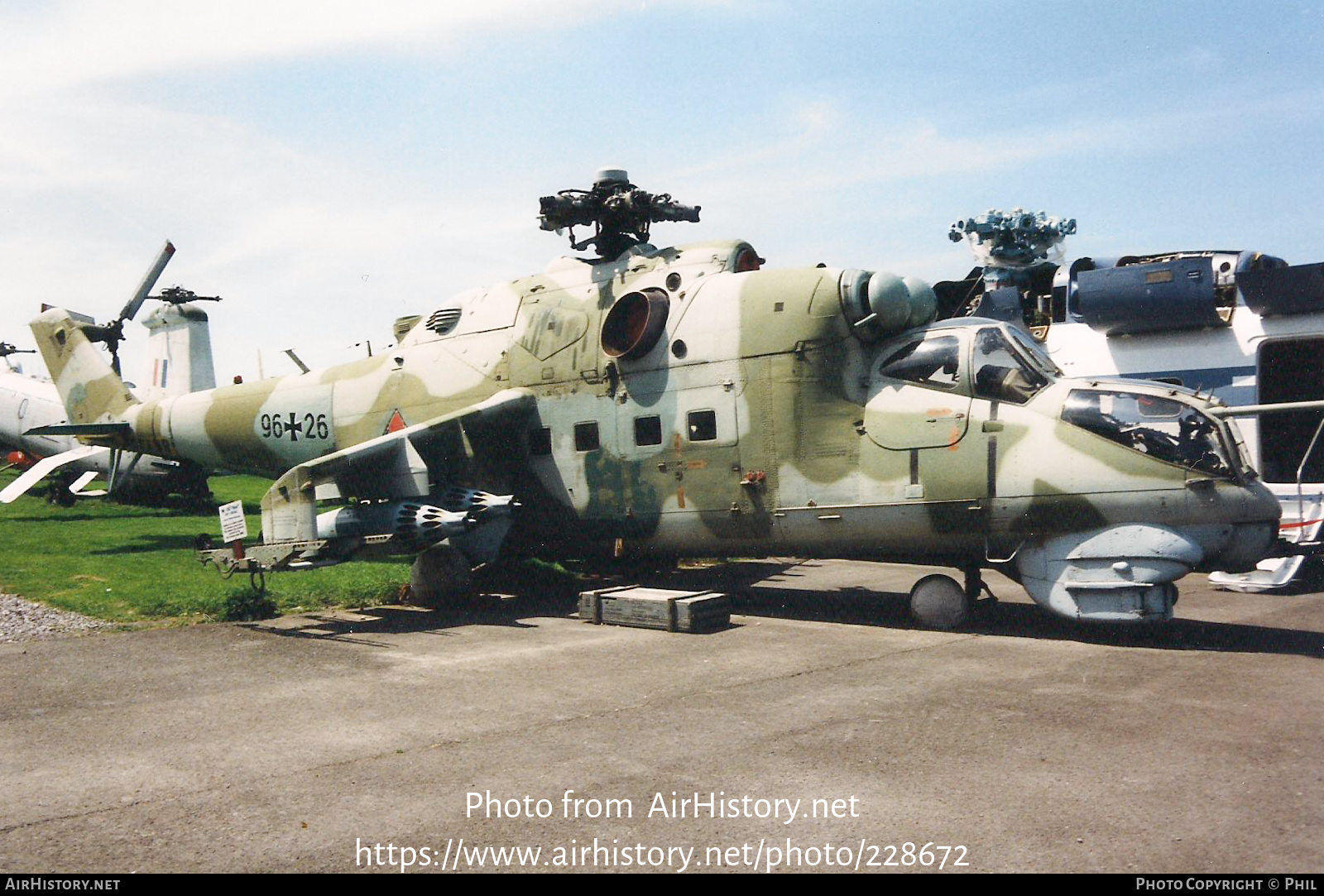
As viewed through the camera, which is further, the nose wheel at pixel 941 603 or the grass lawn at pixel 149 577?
the grass lawn at pixel 149 577

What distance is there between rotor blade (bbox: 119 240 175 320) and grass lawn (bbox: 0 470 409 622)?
660cm

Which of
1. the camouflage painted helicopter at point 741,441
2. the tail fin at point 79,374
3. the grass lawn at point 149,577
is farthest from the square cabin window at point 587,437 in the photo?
the tail fin at point 79,374

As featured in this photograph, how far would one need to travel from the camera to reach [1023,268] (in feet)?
69.3

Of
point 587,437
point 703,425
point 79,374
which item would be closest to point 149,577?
point 79,374

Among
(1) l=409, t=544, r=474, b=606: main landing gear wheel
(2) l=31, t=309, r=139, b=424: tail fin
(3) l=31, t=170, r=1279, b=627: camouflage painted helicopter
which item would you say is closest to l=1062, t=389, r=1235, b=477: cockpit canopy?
(3) l=31, t=170, r=1279, b=627: camouflage painted helicopter

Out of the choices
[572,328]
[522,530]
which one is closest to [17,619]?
[522,530]

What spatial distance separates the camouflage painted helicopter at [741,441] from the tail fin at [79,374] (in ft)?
19.0

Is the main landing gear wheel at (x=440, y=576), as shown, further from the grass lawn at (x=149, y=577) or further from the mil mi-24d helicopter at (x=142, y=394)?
the mil mi-24d helicopter at (x=142, y=394)

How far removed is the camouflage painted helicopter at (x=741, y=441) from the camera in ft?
33.1

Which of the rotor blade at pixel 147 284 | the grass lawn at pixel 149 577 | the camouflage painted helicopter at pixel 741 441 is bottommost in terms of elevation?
the grass lawn at pixel 149 577

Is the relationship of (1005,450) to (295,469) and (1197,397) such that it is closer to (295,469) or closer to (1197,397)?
(1197,397)

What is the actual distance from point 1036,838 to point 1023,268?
59.0 feet

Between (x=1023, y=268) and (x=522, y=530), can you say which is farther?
(x=1023, y=268)

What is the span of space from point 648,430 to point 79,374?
46.0 feet
